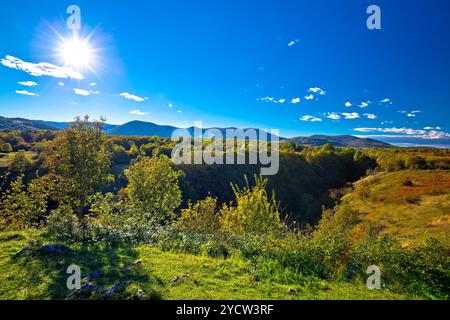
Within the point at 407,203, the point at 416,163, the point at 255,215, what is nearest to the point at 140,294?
the point at 255,215

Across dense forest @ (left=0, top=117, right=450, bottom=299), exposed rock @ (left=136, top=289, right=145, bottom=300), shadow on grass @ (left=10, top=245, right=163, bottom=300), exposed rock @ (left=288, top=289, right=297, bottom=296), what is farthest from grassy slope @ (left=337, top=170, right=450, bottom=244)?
exposed rock @ (left=136, top=289, right=145, bottom=300)

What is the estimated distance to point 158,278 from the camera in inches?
398

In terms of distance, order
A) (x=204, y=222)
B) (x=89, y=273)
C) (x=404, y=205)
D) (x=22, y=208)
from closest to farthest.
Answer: (x=89, y=273), (x=22, y=208), (x=204, y=222), (x=404, y=205)

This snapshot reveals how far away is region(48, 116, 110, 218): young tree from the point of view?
21.2 meters

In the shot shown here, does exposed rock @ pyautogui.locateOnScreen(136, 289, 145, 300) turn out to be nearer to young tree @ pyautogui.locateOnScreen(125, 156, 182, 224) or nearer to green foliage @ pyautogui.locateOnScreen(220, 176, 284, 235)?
green foliage @ pyautogui.locateOnScreen(220, 176, 284, 235)

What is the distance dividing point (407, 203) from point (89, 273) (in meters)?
59.3

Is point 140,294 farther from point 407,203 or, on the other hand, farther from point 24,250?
point 407,203

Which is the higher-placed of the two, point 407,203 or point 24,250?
point 24,250

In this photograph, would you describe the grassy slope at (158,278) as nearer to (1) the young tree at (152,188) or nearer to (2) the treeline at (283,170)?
(1) the young tree at (152,188)

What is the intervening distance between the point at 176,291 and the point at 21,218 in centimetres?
1632

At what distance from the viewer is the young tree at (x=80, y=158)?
21.2 m

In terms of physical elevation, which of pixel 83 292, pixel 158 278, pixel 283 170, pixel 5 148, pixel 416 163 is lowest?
pixel 158 278

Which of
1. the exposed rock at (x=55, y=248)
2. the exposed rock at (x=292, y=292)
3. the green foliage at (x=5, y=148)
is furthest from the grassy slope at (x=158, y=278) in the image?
the green foliage at (x=5, y=148)
